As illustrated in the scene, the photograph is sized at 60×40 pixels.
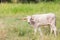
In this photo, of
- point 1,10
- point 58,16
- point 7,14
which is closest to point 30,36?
point 58,16

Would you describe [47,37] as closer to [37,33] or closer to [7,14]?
[37,33]

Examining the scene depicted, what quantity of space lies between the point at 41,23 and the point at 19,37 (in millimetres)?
952

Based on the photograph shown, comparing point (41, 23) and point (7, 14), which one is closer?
point (41, 23)

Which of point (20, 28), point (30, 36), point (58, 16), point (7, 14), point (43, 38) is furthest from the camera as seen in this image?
point (7, 14)

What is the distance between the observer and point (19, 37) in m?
9.27

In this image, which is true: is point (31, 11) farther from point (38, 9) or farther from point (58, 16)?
point (58, 16)

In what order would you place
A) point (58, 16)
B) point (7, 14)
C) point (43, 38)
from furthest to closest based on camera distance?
point (7, 14) → point (58, 16) → point (43, 38)

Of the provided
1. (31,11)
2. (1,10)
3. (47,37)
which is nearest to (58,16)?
(31,11)

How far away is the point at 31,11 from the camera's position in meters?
15.6

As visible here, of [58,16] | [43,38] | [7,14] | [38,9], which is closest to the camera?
[43,38]

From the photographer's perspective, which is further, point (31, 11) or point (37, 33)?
point (31, 11)

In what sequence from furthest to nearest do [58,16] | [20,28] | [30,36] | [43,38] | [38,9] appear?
[38,9] < [58,16] < [20,28] < [30,36] < [43,38]

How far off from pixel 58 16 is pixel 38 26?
162 inches

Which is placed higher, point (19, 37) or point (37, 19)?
point (37, 19)
